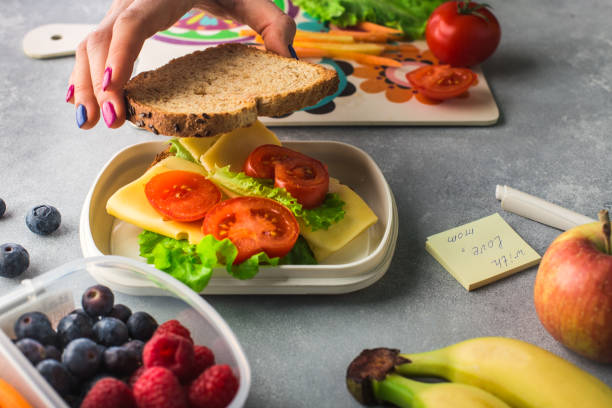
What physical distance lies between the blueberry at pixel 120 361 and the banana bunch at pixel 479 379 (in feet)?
1.36

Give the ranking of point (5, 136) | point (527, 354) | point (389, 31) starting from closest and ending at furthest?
point (527, 354), point (5, 136), point (389, 31)

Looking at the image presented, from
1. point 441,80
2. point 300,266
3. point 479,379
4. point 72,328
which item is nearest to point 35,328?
point 72,328

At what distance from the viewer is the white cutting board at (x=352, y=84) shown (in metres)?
2.07

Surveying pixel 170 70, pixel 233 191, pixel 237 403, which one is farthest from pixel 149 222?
pixel 237 403

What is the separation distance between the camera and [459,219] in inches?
66.2

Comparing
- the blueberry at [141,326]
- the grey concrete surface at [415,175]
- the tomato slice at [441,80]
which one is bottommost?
the grey concrete surface at [415,175]

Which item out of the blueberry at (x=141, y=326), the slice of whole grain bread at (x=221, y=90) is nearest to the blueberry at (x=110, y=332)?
the blueberry at (x=141, y=326)

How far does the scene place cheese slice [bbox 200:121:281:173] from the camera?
64.4 inches

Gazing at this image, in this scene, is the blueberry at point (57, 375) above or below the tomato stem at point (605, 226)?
below

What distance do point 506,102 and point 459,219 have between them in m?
0.76

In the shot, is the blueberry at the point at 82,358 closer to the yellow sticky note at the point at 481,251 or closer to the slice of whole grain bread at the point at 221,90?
the slice of whole grain bread at the point at 221,90

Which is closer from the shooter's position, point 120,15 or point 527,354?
point 527,354

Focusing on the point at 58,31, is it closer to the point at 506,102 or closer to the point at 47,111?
the point at 47,111

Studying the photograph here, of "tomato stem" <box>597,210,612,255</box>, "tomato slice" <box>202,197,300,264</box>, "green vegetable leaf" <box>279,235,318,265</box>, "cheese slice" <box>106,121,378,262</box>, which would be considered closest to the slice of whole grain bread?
"cheese slice" <box>106,121,378,262</box>
